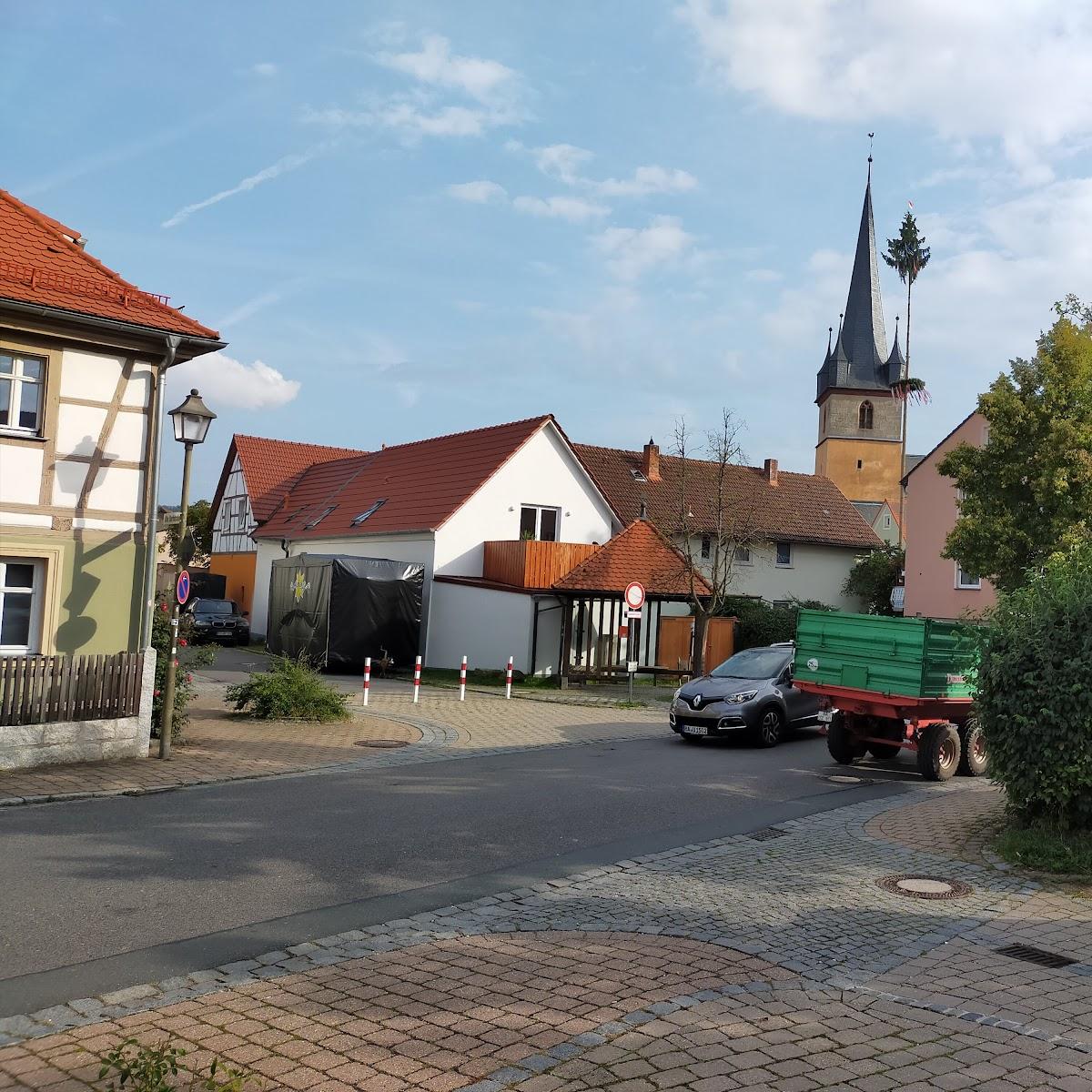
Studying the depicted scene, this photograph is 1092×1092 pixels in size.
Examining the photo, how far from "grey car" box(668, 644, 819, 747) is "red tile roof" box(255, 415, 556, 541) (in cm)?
1454

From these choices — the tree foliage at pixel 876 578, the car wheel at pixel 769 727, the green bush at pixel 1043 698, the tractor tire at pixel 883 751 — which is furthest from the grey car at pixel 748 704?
the tree foliage at pixel 876 578

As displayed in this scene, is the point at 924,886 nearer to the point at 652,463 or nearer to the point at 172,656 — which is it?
the point at 172,656

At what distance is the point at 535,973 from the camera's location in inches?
235

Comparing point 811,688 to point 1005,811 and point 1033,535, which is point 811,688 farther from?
point 1033,535

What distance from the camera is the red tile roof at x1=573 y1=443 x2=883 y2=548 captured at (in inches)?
1716

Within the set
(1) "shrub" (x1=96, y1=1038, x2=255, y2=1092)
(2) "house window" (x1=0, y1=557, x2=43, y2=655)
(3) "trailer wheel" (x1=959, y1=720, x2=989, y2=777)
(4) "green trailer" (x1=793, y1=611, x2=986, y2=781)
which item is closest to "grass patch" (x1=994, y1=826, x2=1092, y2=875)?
(4) "green trailer" (x1=793, y1=611, x2=986, y2=781)

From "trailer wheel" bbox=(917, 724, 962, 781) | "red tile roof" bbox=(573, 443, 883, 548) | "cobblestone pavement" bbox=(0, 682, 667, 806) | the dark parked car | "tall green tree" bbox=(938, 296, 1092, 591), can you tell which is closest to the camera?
"cobblestone pavement" bbox=(0, 682, 667, 806)

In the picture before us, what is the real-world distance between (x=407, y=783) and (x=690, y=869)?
488 cm

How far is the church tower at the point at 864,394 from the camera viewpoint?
77.8 m

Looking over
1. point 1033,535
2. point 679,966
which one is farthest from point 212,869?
point 1033,535

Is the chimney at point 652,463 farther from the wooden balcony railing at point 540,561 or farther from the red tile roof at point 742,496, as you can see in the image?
the wooden balcony railing at point 540,561

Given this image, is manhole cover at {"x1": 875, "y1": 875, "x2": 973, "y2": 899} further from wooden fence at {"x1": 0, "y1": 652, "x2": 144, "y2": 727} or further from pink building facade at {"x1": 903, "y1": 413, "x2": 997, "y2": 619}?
pink building facade at {"x1": 903, "y1": 413, "x2": 997, "y2": 619}

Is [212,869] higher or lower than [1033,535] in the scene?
lower

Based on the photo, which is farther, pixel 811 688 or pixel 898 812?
pixel 811 688
